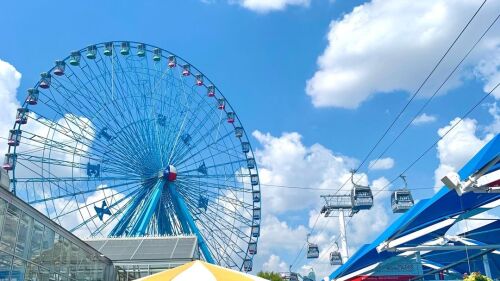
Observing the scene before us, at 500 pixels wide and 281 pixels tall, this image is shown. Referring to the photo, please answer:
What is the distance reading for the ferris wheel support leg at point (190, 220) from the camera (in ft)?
93.1

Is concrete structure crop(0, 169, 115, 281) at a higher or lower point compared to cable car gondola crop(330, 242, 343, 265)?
lower

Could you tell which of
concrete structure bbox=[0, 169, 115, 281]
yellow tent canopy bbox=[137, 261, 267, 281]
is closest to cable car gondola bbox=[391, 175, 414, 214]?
concrete structure bbox=[0, 169, 115, 281]

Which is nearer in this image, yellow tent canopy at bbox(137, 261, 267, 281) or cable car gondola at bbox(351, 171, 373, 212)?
yellow tent canopy at bbox(137, 261, 267, 281)

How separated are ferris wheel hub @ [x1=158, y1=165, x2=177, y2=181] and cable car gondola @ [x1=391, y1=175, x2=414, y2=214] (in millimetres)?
15720

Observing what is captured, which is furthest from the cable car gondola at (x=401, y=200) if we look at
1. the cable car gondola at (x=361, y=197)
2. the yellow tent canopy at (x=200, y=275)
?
the yellow tent canopy at (x=200, y=275)

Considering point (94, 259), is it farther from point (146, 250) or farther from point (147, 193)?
point (147, 193)

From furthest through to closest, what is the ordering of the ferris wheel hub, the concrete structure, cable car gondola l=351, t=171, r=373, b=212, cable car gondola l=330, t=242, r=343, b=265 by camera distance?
1. cable car gondola l=330, t=242, r=343, b=265
2. cable car gondola l=351, t=171, r=373, b=212
3. the ferris wheel hub
4. the concrete structure

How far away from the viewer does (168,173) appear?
30281mm

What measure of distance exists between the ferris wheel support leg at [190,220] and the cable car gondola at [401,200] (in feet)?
46.9

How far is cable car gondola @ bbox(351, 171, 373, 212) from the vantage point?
119ft

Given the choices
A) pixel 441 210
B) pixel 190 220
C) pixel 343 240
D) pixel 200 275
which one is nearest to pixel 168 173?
pixel 190 220

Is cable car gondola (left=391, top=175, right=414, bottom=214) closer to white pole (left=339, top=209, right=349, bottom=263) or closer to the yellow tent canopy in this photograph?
white pole (left=339, top=209, right=349, bottom=263)

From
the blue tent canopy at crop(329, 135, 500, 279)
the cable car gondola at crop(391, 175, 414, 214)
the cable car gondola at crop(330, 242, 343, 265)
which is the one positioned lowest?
the blue tent canopy at crop(329, 135, 500, 279)

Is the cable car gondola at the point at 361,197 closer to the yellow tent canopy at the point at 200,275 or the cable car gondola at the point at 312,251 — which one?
the cable car gondola at the point at 312,251
